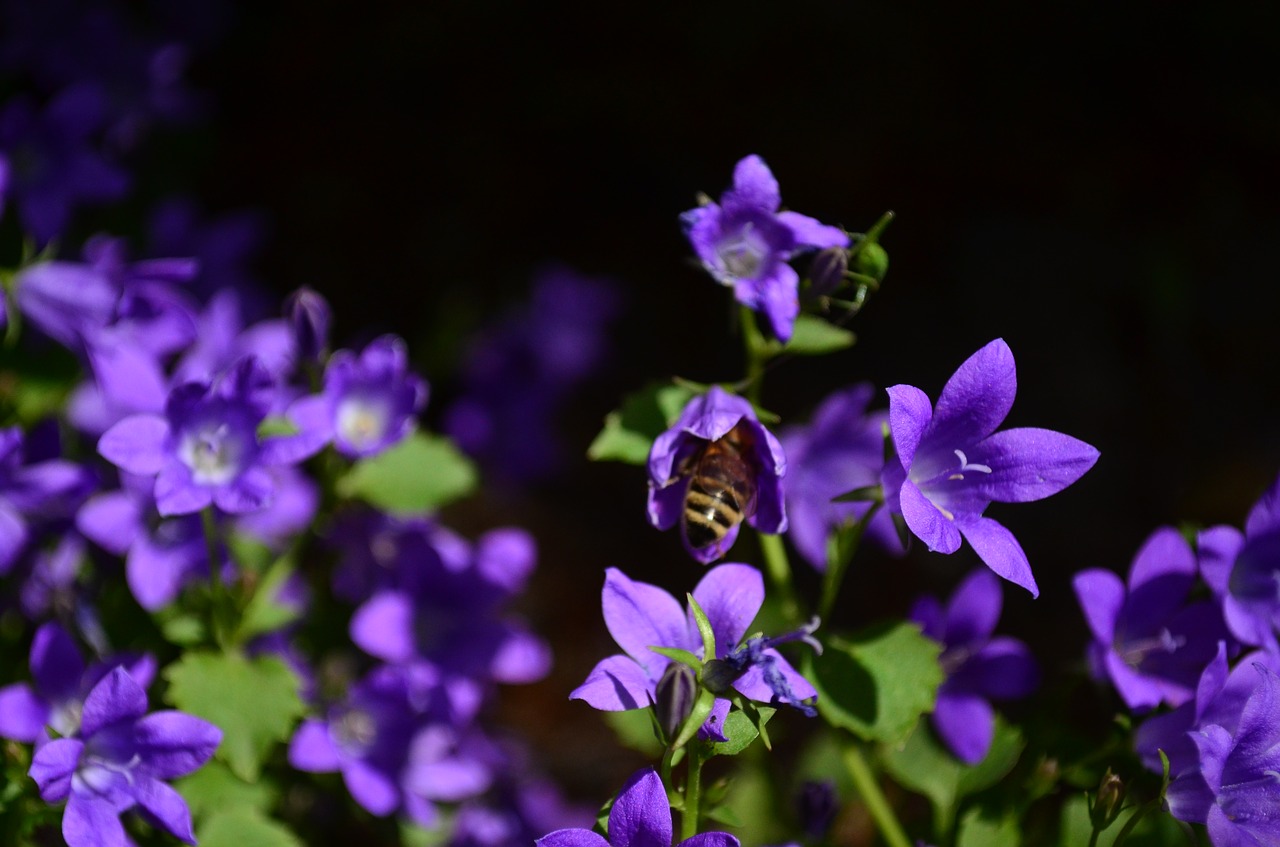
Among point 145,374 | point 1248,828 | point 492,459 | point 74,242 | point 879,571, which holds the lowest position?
point 879,571

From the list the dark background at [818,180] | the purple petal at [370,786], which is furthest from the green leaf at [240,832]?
the dark background at [818,180]

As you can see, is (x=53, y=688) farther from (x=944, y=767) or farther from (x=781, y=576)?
(x=944, y=767)

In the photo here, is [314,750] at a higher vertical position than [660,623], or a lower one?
lower

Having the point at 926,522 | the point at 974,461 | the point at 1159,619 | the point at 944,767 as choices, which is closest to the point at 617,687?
the point at 926,522

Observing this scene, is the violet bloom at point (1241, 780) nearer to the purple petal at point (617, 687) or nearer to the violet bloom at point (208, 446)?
the purple petal at point (617, 687)

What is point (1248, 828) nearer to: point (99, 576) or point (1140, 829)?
point (1140, 829)

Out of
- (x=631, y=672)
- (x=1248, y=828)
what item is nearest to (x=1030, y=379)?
(x=1248, y=828)

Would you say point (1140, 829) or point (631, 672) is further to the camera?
point (1140, 829)

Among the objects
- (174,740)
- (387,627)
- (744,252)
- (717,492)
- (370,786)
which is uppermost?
(744,252)
